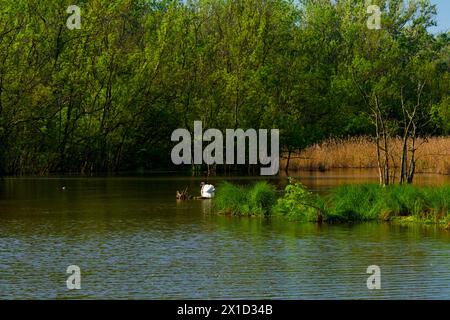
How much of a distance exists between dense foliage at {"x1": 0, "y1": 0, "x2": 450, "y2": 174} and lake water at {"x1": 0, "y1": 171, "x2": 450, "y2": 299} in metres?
27.7

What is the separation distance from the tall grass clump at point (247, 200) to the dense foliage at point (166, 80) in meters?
23.8

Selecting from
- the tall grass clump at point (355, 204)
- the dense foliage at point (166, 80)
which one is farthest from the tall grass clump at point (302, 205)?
the dense foliage at point (166, 80)

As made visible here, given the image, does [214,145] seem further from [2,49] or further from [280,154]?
[2,49]

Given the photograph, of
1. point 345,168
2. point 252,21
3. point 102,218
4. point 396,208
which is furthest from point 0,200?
point 252,21

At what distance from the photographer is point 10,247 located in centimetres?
2462

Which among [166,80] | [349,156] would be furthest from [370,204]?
[166,80]

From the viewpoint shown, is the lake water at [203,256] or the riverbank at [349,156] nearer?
the lake water at [203,256]

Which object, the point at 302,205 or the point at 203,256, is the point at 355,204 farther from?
the point at 203,256

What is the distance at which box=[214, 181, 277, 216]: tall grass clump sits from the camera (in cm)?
3250

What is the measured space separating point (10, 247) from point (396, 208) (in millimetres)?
12550

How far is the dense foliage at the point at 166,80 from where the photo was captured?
207ft

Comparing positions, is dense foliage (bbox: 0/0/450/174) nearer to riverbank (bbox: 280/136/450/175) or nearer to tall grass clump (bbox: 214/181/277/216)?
riverbank (bbox: 280/136/450/175)

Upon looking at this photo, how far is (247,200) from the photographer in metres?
33.0

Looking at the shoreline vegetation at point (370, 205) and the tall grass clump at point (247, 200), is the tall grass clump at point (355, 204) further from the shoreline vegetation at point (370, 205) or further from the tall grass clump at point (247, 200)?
the tall grass clump at point (247, 200)
